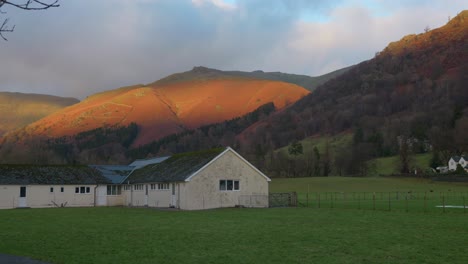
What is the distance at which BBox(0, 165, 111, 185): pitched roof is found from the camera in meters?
55.5

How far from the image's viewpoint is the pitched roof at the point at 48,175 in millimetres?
55469

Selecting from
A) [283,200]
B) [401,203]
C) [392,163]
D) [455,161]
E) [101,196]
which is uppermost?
[455,161]

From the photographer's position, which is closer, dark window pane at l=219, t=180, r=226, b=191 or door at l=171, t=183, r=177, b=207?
dark window pane at l=219, t=180, r=226, b=191

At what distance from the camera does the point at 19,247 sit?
19203 millimetres

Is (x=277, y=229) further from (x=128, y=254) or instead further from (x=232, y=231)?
(x=128, y=254)

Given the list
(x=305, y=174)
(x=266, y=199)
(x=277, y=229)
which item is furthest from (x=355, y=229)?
(x=305, y=174)

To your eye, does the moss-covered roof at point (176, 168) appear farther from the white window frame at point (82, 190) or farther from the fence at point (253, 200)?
the fence at point (253, 200)

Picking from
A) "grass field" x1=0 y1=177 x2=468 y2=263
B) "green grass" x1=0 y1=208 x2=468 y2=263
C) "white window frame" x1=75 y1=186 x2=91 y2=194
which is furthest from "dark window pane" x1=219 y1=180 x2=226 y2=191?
"white window frame" x1=75 y1=186 x2=91 y2=194

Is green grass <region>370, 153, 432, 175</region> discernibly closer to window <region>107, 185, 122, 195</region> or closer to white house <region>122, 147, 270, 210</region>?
window <region>107, 185, 122, 195</region>

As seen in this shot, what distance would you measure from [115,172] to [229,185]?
2180 cm

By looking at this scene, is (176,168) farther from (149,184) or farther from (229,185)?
(229,185)

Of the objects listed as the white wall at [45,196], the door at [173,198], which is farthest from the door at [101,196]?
the door at [173,198]

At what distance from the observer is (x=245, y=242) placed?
20.5 meters

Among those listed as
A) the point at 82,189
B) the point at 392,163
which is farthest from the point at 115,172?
the point at 392,163
